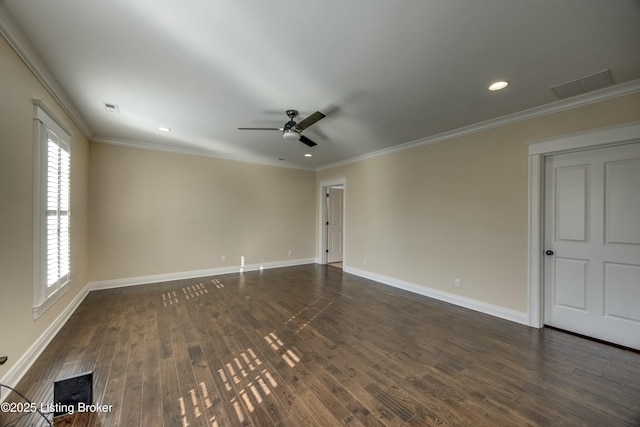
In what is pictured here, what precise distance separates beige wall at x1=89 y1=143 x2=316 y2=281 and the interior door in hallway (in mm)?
671

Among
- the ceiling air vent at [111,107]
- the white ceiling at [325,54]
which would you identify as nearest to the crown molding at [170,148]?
the white ceiling at [325,54]

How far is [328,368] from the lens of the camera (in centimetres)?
224

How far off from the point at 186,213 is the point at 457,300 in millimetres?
5231

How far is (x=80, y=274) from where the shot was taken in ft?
12.9

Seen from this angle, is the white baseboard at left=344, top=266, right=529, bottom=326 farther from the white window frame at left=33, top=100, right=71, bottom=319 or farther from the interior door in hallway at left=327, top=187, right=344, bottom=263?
the white window frame at left=33, top=100, right=71, bottom=319

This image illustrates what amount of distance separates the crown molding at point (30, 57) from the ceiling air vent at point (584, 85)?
467 cm

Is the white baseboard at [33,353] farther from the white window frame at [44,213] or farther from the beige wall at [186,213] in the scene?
the beige wall at [186,213]

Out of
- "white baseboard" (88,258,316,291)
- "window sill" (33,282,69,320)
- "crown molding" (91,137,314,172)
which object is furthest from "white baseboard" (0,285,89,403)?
"crown molding" (91,137,314,172)

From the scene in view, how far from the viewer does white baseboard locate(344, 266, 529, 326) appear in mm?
3248

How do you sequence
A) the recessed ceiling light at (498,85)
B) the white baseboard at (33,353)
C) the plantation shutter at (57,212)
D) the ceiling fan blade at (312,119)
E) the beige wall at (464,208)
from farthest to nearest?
the beige wall at (464,208) < the ceiling fan blade at (312,119) < the plantation shutter at (57,212) < the recessed ceiling light at (498,85) < the white baseboard at (33,353)

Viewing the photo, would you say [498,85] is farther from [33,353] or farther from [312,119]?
[33,353]

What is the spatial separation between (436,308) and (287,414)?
2.77m

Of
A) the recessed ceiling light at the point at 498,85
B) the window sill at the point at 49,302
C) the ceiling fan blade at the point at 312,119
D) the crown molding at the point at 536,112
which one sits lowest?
the window sill at the point at 49,302

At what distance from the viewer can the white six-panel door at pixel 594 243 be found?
8.54ft
